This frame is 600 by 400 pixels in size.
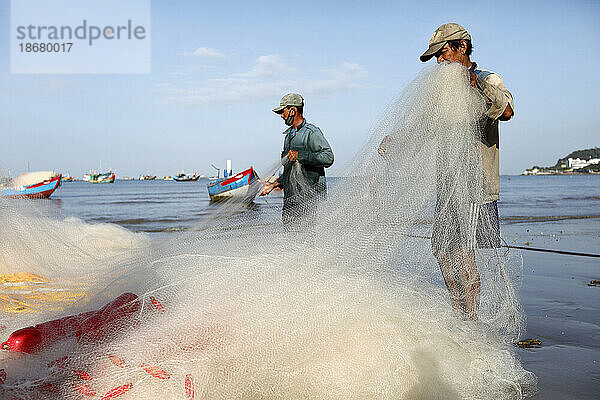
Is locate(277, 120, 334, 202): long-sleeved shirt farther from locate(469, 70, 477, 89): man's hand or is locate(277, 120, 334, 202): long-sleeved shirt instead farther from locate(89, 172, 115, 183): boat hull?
locate(89, 172, 115, 183): boat hull

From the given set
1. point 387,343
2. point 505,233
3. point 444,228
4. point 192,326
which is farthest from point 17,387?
point 505,233

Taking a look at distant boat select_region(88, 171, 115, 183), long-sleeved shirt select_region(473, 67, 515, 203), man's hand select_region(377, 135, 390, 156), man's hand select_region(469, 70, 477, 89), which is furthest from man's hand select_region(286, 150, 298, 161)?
distant boat select_region(88, 171, 115, 183)

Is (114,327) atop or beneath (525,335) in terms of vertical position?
atop

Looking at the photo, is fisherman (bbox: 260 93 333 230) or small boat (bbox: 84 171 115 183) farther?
small boat (bbox: 84 171 115 183)

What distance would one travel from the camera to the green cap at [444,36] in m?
2.95

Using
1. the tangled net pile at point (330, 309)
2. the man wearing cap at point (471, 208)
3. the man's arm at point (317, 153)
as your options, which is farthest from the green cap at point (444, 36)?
the man's arm at point (317, 153)

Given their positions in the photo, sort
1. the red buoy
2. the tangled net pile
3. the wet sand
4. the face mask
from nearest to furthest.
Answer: the tangled net pile
the red buoy
the wet sand
the face mask

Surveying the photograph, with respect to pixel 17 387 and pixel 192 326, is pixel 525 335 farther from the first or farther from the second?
pixel 17 387

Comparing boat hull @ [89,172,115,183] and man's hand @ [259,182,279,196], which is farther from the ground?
boat hull @ [89,172,115,183]

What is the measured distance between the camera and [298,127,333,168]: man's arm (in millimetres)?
4348

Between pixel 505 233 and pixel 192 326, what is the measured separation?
10.1 m

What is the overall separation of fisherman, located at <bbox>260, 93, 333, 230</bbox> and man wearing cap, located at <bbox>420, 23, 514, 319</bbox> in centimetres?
144

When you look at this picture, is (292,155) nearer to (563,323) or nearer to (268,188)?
(268,188)

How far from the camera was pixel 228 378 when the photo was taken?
2.09m
